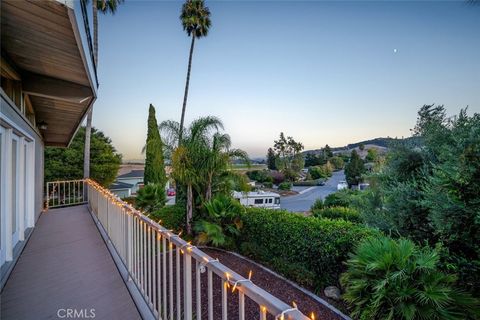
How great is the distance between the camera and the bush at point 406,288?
290 centimetres

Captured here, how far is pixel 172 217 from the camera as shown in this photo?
8.02m

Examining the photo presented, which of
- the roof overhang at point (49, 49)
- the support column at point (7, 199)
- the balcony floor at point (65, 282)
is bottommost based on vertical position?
the balcony floor at point (65, 282)

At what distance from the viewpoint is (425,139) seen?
378cm

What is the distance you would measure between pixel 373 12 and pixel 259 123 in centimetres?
1110

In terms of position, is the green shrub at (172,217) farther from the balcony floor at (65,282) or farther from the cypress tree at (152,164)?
the cypress tree at (152,164)

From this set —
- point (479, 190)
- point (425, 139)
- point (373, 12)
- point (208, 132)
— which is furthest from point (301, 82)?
point (479, 190)

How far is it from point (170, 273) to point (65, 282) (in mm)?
1923

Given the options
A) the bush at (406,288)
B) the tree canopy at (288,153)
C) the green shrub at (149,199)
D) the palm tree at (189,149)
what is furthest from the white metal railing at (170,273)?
the tree canopy at (288,153)

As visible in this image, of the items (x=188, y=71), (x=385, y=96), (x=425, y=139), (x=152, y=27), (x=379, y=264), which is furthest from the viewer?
(x=188, y=71)

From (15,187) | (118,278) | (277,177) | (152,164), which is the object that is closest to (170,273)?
(118,278)

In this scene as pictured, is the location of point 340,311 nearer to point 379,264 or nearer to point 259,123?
point 379,264

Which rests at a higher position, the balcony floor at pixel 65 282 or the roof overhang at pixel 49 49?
the roof overhang at pixel 49 49

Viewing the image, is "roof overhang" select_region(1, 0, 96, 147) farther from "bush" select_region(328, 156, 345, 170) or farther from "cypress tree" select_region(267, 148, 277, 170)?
"bush" select_region(328, 156, 345, 170)

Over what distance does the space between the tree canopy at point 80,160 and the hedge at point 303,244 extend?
15.7 metres
